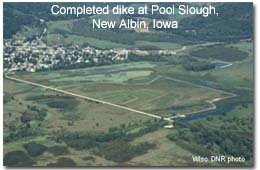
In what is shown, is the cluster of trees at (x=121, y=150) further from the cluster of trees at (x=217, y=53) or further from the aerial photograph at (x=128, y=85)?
the cluster of trees at (x=217, y=53)

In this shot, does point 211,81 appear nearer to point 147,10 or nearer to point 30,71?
point 147,10

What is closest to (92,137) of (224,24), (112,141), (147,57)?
(112,141)

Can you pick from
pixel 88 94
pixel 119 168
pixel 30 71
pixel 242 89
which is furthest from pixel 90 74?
pixel 242 89

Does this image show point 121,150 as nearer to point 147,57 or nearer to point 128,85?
point 128,85

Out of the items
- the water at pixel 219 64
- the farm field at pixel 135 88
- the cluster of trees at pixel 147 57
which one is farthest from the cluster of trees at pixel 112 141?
the water at pixel 219 64

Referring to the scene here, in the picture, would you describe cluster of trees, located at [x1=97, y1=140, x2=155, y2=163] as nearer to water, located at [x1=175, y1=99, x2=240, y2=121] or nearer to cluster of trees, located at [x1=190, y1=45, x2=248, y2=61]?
water, located at [x1=175, y1=99, x2=240, y2=121]

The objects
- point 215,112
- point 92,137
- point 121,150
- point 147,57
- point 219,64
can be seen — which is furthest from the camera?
point 147,57

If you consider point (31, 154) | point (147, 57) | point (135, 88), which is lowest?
point (31, 154)

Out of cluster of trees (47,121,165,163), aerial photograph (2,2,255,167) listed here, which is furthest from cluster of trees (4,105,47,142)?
cluster of trees (47,121,165,163)

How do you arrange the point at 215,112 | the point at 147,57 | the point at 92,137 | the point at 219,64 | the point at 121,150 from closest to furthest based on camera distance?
the point at 121,150 → the point at 92,137 → the point at 215,112 → the point at 219,64 → the point at 147,57
